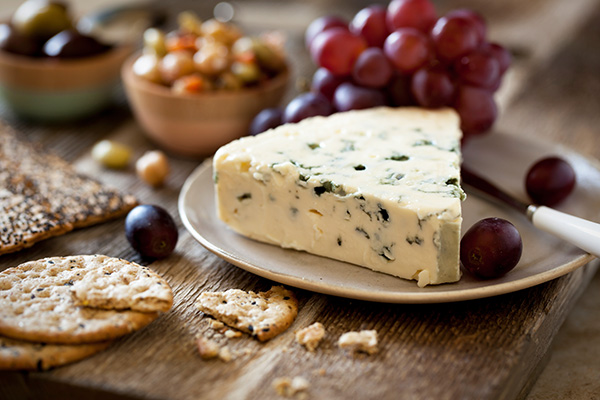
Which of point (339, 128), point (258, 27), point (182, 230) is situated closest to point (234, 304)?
point (182, 230)

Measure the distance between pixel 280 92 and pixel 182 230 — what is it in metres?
0.61

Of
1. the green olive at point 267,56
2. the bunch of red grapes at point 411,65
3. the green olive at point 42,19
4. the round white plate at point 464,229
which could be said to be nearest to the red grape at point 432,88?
the bunch of red grapes at point 411,65

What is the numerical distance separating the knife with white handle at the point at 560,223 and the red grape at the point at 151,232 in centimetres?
76

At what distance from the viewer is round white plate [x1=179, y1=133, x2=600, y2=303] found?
1299 millimetres

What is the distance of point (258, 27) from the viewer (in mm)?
2992

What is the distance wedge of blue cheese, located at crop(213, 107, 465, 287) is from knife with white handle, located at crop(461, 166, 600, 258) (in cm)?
18

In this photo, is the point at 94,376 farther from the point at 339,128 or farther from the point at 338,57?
the point at 338,57

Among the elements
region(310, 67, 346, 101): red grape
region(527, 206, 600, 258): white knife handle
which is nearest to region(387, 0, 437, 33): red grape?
region(310, 67, 346, 101): red grape

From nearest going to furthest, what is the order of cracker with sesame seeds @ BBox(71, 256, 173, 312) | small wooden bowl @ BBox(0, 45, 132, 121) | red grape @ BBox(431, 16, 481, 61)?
cracker with sesame seeds @ BBox(71, 256, 173, 312) < red grape @ BBox(431, 16, 481, 61) < small wooden bowl @ BBox(0, 45, 132, 121)

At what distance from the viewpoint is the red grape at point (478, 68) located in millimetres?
1787

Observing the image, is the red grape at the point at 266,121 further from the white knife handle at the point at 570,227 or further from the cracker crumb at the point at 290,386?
the cracker crumb at the point at 290,386

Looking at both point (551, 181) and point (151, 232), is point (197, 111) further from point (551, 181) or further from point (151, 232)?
point (551, 181)

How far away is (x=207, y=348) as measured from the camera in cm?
122

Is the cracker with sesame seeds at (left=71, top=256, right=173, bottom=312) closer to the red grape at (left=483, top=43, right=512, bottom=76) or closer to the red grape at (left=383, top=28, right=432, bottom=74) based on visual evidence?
the red grape at (left=383, top=28, right=432, bottom=74)
